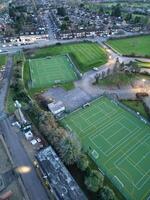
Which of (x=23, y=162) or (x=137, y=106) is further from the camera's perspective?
(x=137, y=106)

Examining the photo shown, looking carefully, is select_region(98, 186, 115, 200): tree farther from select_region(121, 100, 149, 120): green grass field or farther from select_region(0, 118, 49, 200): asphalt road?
select_region(121, 100, 149, 120): green grass field

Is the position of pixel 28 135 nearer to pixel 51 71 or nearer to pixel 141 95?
pixel 51 71

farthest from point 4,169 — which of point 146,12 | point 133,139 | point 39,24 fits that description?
point 146,12

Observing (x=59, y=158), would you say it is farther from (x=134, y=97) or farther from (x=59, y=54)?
(x=59, y=54)

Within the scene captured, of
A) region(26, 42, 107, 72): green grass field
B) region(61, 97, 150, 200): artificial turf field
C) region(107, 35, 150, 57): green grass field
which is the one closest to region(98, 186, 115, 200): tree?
region(61, 97, 150, 200): artificial turf field

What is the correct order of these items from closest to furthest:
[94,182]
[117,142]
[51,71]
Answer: [94,182] → [117,142] → [51,71]

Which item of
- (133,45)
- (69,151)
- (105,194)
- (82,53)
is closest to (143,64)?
(133,45)

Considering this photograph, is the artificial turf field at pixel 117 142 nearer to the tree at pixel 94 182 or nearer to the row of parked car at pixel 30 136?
the tree at pixel 94 182
